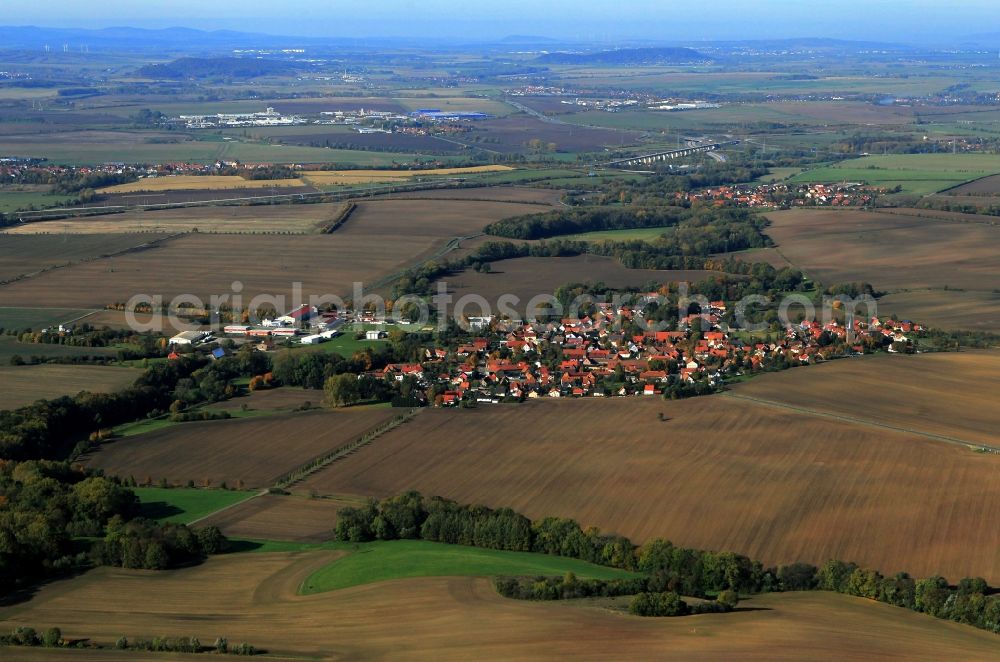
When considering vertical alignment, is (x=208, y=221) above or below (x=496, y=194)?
below

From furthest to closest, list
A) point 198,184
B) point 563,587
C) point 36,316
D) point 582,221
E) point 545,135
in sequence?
point 545,135 < point 198,184 < point 582,221 < point 36,316 < point 563,587

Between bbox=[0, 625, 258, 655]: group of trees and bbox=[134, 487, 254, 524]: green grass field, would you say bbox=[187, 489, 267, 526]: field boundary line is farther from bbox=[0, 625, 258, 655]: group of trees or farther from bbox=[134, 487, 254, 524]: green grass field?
bbox=[0, 625, 258, 655]: group of trees

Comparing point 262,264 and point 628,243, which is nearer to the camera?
point 262,264

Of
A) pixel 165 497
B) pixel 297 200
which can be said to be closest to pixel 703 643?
pixel 165 497

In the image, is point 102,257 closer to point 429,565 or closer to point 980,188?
point 429,565

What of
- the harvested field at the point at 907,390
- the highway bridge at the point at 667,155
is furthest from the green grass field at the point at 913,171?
the harvested field at the point at 907,390

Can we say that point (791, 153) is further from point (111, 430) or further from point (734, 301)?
point (111, 430)

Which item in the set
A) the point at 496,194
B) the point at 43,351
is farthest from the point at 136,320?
the point at 496,194

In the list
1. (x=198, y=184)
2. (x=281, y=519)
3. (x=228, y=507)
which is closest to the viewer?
(x=281, y=519)
